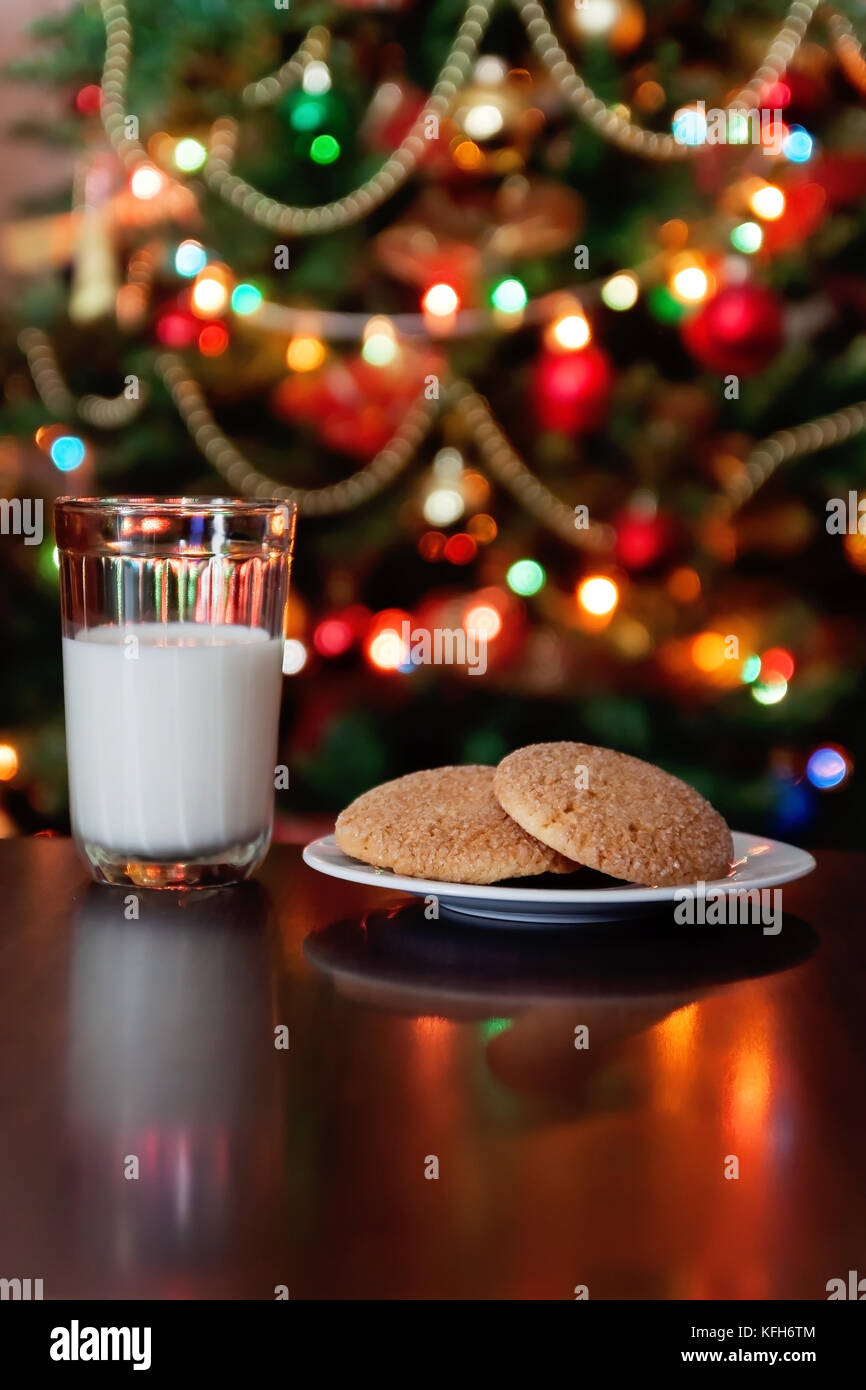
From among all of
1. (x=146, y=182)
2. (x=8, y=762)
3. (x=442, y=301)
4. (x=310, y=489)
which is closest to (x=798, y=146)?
(x=442, y=301)

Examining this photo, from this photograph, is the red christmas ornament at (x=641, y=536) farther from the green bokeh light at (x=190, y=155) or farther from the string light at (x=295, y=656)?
the green bokeh light at (x=190, y=155)

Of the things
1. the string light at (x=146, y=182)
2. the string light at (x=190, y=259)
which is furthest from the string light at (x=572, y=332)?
the string light at (x=146, y=182)

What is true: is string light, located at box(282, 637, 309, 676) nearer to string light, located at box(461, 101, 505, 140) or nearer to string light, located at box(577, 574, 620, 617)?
string light, located at box(577, 574, 620, 617)

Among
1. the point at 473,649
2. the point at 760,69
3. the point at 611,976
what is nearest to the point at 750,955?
the point at 611,976

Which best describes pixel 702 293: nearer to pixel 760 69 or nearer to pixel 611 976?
pixel 760 69

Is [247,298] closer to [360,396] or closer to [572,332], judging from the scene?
[360,396]

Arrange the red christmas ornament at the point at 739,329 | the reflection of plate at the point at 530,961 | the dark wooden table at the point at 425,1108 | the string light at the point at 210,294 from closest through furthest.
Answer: the dark wooden table at the point at 425,1108 < the reflection of plate at the point at 530,961 < the red christmas ornament at the point at 739,329 < the string light at the point at 210,294
